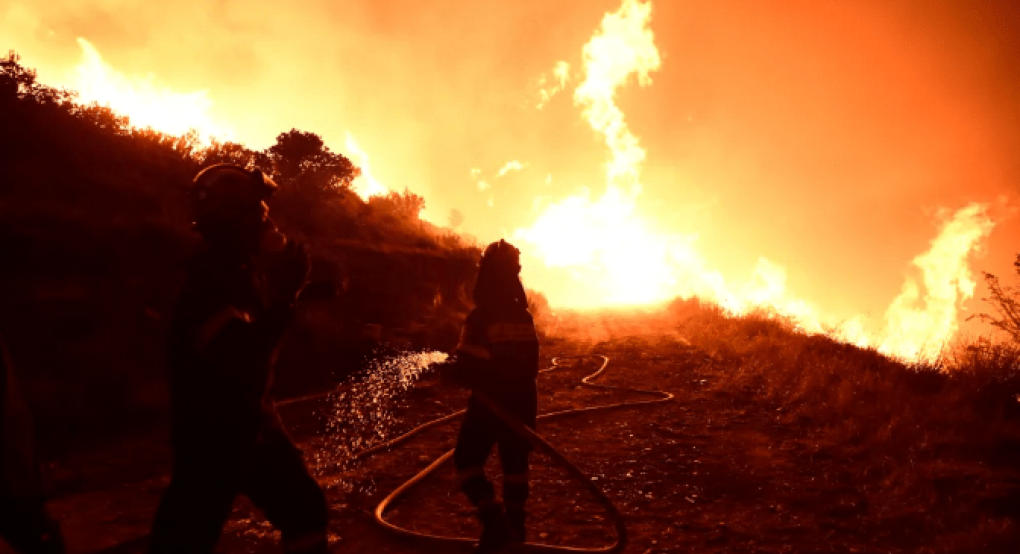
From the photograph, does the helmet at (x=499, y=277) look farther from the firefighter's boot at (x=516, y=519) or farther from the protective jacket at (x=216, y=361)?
the protective jacket at (x=216, y=361)

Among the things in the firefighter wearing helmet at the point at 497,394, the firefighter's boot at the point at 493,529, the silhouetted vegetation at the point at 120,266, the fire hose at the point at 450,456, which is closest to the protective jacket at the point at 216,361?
the silhouetted vegetation at the point at 120,266

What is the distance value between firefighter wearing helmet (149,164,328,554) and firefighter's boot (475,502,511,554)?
128cm

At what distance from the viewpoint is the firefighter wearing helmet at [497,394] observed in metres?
3.35

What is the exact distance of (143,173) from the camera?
30.7 ft

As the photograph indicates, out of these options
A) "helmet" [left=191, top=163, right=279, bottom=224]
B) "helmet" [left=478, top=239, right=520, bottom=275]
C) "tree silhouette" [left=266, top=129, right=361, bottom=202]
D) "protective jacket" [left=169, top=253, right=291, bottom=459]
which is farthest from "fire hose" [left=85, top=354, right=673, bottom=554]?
"tree silhouette" [left=266, top=129, right=361, bottom=202]

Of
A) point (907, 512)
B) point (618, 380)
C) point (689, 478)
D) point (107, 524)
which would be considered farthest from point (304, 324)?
point (907, 512)

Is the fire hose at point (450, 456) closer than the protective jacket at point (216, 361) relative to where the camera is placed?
No

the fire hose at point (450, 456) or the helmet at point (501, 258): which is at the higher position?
the helmet at point (501, 258)

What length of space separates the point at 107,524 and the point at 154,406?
117 inches

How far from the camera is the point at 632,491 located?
4.48 metres

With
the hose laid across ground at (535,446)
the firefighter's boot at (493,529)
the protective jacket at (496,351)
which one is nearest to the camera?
→ the hose laid across ground at (535,446)

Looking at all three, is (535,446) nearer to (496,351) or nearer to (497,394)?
(497,394)

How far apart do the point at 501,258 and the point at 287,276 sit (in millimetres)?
1724

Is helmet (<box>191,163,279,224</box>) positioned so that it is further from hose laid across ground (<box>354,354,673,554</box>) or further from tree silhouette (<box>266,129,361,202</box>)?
tree silhouette (<box>266,129,361,202</box>)
